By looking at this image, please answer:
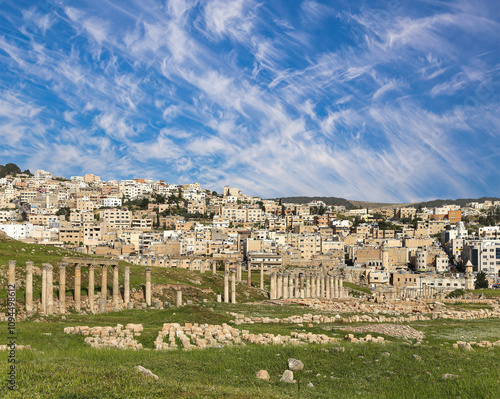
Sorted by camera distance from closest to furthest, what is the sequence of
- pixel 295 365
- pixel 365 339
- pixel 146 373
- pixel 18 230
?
pixel 146 373
pixel 295 365
pixel 365 339
pixel 18 230

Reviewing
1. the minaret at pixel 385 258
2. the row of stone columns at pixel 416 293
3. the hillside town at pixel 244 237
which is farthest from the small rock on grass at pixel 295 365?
the minaret at pixel 385 258

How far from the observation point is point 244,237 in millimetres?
129375

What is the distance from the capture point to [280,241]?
127000 millimetres

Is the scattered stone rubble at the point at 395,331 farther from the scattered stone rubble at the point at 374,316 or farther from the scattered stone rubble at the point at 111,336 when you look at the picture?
the scattered stone rubble at the point at 111,336

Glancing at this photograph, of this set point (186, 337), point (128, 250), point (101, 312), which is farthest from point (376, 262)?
point (186, 337)

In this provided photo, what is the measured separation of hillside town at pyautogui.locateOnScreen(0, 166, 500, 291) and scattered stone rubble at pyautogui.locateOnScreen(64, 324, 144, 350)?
48.5 m

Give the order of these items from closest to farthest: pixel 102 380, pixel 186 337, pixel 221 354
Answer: pixel 102 380 < pixel 221 354 < pixel 186 337

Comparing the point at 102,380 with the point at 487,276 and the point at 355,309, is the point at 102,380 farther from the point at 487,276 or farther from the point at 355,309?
the point at 487,276

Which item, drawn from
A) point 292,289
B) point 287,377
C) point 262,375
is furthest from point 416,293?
point 262,375

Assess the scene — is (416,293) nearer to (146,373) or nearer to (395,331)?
(395,331)

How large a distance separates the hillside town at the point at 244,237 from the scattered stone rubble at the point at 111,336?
48.5 metres

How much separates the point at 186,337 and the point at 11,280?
13.7 m

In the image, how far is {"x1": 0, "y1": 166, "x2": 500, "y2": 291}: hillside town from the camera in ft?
333

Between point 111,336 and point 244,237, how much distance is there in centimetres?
11054
